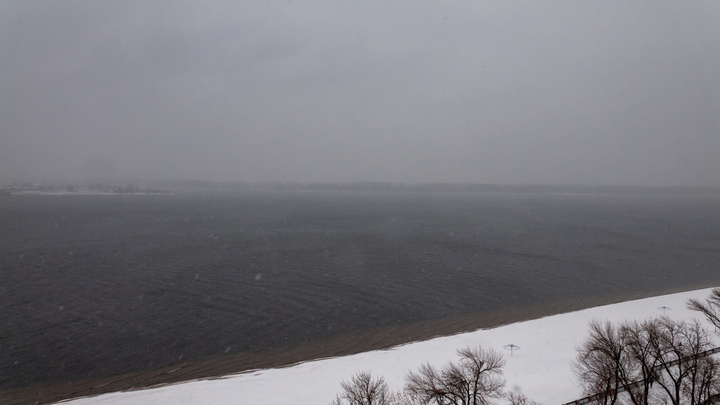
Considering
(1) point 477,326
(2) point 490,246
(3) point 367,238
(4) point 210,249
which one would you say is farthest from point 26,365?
(2) point 490,246

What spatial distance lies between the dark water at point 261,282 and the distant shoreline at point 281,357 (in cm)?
114

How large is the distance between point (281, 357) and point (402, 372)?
8.73 m

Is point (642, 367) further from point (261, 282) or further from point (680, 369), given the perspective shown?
point (261, 282)

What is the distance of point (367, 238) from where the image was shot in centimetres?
8006

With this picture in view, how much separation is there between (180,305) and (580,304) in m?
38.1

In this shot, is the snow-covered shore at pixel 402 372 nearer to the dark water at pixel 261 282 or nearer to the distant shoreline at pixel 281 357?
the distant shoreline at pixel 281 357

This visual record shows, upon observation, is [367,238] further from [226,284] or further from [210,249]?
[226,284]

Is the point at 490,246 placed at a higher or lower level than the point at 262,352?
higher

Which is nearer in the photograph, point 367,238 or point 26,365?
point 26,365

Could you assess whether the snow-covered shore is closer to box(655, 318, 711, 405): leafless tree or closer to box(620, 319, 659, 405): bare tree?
box(620, 319, 659, 405): bare tree

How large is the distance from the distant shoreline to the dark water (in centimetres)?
114

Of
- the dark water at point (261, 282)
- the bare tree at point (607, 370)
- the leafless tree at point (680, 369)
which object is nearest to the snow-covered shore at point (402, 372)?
the bare tree at point (607, 370)

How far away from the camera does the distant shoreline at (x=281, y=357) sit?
22016 millimetres

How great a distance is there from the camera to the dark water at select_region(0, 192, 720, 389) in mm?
28734
